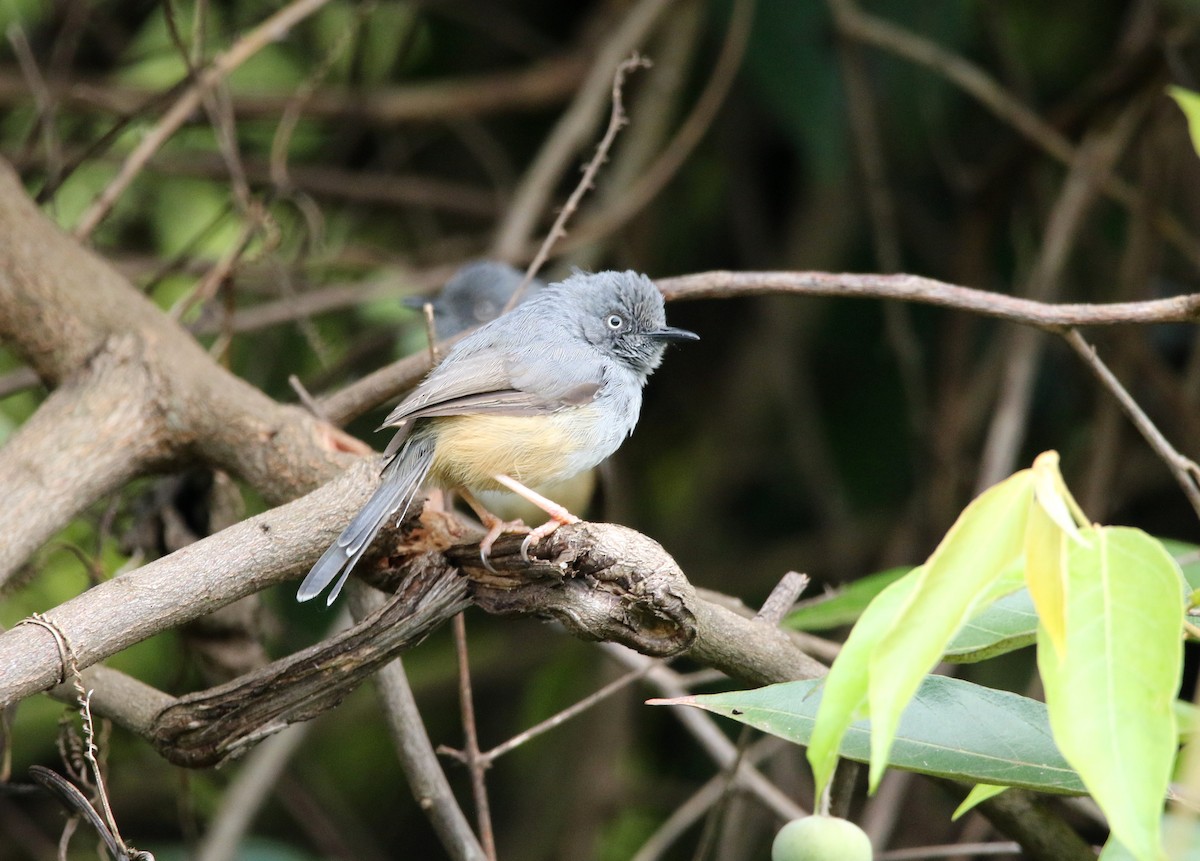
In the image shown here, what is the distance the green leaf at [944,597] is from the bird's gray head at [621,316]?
209 centimetres

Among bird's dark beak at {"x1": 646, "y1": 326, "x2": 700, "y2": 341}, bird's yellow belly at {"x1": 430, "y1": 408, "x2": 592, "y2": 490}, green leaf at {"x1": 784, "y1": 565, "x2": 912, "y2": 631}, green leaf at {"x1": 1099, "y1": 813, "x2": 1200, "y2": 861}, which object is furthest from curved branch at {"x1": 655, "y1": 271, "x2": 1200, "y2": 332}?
green leaf at {"x1": 1099, "y1": 813, "x2": 1200, "y2": 861}

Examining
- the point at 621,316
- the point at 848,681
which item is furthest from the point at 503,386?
the point at 848,681

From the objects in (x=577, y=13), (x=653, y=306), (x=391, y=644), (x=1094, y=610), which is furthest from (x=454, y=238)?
(x=1094, y=610)

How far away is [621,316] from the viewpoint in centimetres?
345

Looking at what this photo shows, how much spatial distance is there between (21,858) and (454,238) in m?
3.18

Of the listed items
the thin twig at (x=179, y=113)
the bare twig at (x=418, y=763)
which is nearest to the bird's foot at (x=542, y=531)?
the bare twig at (x=418, y=763)

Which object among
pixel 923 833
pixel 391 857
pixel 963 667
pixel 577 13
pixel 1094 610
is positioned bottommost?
pixel 391 857

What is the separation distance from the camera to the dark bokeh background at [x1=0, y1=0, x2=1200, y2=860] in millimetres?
4594

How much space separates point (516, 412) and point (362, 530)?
67cm

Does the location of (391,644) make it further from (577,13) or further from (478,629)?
(577,13)

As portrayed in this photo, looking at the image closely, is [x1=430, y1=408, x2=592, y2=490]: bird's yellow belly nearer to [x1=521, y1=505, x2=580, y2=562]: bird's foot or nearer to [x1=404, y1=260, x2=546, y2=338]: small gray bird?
[x1=521, y1=505, x2=580, y2=562]: bird's foot

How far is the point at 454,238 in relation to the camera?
18.6 feet

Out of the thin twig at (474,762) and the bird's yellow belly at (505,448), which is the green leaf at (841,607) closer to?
the bird's yellow belly at (505,448)

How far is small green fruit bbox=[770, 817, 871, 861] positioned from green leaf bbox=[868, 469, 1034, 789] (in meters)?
0.58
